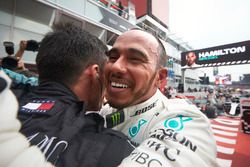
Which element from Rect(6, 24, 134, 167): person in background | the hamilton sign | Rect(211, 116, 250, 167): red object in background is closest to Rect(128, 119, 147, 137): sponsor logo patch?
Rect(6, 24, 134, 167): person in background

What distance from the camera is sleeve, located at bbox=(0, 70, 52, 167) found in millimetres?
480

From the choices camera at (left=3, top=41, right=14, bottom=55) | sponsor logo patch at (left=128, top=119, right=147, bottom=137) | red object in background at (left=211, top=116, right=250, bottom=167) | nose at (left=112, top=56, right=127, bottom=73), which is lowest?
red object in background at (left=211, top=116, right=250, bottom=167)

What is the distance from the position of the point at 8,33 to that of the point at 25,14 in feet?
3.74

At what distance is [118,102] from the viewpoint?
3.66 ft

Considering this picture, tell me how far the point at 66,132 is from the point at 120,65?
0.58 m

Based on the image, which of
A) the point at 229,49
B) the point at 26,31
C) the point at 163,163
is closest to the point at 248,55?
the point at 229,49

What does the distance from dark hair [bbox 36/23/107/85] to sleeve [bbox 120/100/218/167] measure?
1.68 feet

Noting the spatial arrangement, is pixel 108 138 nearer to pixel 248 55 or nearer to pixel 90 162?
pixel 90 162

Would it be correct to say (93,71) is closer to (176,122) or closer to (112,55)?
(112,55)

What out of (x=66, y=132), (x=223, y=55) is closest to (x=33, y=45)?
(x=66, y=132)

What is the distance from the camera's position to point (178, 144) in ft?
2.22

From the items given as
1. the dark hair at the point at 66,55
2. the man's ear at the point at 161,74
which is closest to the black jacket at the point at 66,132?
the dark hair at the point at 66,55

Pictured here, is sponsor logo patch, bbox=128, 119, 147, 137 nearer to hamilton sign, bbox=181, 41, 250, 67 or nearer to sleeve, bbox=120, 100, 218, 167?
sleeve, bbox=120, 100, 218, 167

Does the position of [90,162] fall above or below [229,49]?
below
